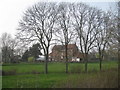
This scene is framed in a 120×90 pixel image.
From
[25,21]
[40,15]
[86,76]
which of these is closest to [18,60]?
[25,21]

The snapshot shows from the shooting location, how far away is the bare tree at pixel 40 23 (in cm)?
1762

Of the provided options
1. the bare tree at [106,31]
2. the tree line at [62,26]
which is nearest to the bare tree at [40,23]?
the tree line at [62,26]

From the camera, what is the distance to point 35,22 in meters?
18.4

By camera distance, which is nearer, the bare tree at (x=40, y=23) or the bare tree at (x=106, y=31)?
the bare tree at (x=106, y=31)

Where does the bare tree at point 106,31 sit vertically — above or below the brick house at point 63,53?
above

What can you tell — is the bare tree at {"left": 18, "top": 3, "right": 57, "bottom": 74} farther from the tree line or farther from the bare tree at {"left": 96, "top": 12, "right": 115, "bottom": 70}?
the bare tree at {"left": 96, "top": 12, "right": 115, "bottom": 70}

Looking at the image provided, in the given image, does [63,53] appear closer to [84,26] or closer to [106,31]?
[84,26]

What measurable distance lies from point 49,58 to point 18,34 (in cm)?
439

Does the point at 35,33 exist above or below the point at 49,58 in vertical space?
above

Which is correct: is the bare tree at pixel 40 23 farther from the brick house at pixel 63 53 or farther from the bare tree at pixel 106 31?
the bare tree at pixel 106 31

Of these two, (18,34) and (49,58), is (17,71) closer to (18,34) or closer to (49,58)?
(18,34)

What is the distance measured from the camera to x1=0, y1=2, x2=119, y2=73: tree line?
57.5 ft

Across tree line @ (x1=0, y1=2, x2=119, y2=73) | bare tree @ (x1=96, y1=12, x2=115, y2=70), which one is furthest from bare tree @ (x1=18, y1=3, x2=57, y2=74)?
bare tree @ (x1=96, y1=12, x2=115, y2=70)

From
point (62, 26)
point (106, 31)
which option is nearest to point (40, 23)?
point (62, 26)
